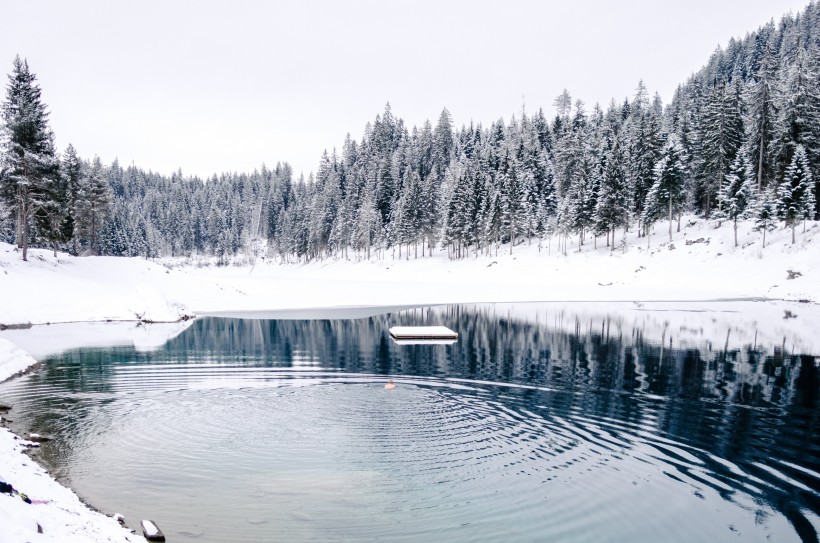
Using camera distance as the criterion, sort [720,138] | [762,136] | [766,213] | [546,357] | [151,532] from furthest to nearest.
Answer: [720,138], [762,136], [766,213], [546,357], [151,532]

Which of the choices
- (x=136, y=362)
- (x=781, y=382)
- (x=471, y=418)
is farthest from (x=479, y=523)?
(x=136, y=362)

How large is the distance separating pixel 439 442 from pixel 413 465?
1817 millimetres

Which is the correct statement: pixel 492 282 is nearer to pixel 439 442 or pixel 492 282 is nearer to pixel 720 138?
pixel 720 138

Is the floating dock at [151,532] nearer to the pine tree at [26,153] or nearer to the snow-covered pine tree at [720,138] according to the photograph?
the pine tree at [26,153]

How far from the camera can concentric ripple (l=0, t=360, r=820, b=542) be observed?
9930 mm

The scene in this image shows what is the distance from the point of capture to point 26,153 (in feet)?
163

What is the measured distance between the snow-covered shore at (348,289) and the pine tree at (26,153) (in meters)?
5.27

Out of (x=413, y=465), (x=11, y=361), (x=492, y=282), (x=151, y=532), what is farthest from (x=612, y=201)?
(x=151, y=532)

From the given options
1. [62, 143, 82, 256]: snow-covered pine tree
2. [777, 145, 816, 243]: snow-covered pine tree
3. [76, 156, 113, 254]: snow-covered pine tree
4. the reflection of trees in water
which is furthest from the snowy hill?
[76, 156, 113, 254]: snow-covered pine tree

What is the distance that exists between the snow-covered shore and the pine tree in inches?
207

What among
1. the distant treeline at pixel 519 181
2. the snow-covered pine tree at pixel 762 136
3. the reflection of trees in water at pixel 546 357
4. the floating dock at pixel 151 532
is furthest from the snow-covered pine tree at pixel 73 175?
the snow-covered pine tree at pixel 762 136

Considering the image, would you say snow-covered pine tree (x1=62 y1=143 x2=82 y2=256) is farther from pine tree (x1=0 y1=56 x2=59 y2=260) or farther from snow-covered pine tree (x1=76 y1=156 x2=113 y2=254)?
pine tree (x1=0 y1=56 x2=59 y2=260)

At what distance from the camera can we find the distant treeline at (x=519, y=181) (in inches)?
2542

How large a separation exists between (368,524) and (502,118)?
5918 inches
